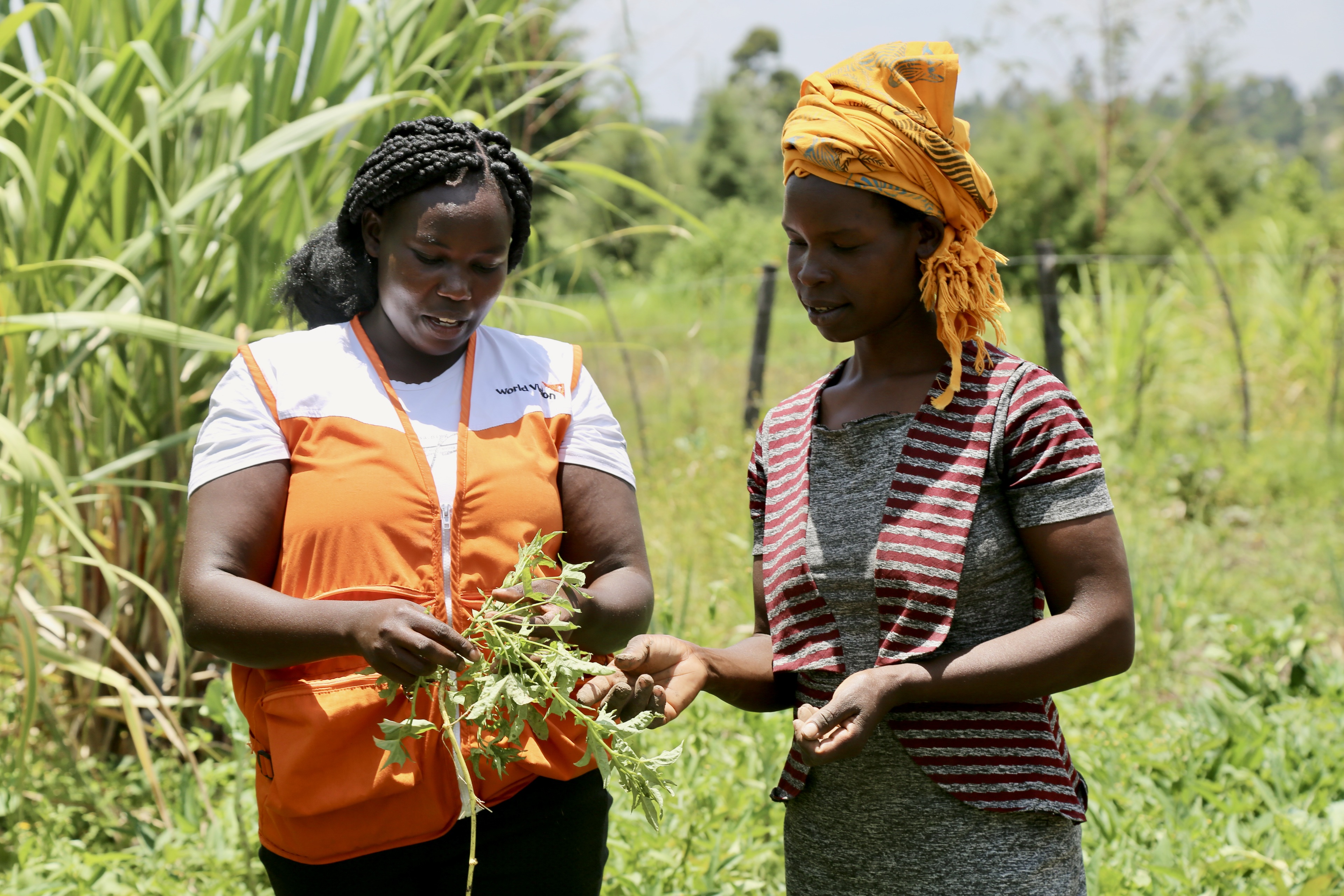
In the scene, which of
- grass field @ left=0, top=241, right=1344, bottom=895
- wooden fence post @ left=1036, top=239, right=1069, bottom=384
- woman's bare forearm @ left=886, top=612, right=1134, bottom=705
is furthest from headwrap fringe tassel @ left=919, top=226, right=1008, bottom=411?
wooden fence post @ left=1036, top=239, right=1069, bottom=384

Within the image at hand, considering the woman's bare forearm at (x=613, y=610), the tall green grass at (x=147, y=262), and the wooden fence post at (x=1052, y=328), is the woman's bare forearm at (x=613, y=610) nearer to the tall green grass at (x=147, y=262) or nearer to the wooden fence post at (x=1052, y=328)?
the tall green grass at (x=147, y=262)

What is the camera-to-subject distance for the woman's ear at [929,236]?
4.71 feet

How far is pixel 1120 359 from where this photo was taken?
6.92 metres

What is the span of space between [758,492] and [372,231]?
2.20ft

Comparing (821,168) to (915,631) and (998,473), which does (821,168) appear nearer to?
(998,473)

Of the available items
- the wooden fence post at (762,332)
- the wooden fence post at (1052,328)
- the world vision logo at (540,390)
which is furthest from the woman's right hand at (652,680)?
the wooden fence post at (1052,328)

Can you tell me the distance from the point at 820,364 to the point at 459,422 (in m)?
6.15

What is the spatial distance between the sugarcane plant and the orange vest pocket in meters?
0.03

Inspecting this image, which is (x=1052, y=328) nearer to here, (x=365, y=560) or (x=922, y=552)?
(x=922, y=552)

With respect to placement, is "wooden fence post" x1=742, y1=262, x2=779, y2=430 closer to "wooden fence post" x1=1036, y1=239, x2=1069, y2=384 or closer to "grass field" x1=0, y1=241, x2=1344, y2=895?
"grass field" x1=0, y1=241, x2=1344, y2=895

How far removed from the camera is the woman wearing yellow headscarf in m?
1.33

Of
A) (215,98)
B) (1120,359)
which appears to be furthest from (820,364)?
(215,98)

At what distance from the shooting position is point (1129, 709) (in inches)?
127

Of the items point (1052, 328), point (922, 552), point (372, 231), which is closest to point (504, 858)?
point (922, 552)
